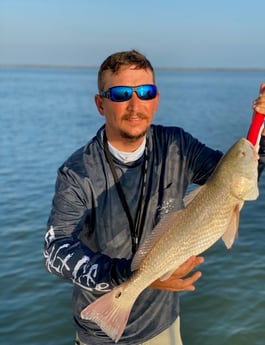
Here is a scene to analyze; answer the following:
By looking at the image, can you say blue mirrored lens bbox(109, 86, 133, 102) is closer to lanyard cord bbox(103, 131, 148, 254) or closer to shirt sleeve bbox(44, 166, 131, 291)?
lanyard cord bbox(103, 131, 148, 254)

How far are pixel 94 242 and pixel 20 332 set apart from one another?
422 centimetres

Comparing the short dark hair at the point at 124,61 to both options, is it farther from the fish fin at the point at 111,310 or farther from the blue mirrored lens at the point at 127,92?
the fish fin at the point at 111,310

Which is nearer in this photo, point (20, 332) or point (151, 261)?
point (151, 261)

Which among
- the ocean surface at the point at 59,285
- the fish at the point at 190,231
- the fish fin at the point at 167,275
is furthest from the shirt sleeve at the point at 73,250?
the ocean surface at the point at 59,285

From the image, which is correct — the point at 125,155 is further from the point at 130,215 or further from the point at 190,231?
the point at 190,231

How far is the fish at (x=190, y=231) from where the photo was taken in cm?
329

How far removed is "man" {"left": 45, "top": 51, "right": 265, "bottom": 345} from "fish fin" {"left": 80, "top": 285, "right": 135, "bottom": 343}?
1.30ft

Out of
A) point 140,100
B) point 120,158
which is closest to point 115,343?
point 120,158

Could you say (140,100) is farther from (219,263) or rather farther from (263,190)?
(263,190)

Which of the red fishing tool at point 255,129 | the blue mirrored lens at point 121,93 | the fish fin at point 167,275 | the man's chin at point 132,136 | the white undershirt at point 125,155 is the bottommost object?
the fish fin at point 167,275

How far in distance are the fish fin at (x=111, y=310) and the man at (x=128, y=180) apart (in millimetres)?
398

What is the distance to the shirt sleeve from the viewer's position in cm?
318

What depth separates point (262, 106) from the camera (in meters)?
3.49

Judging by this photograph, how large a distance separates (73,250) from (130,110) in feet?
4.01
